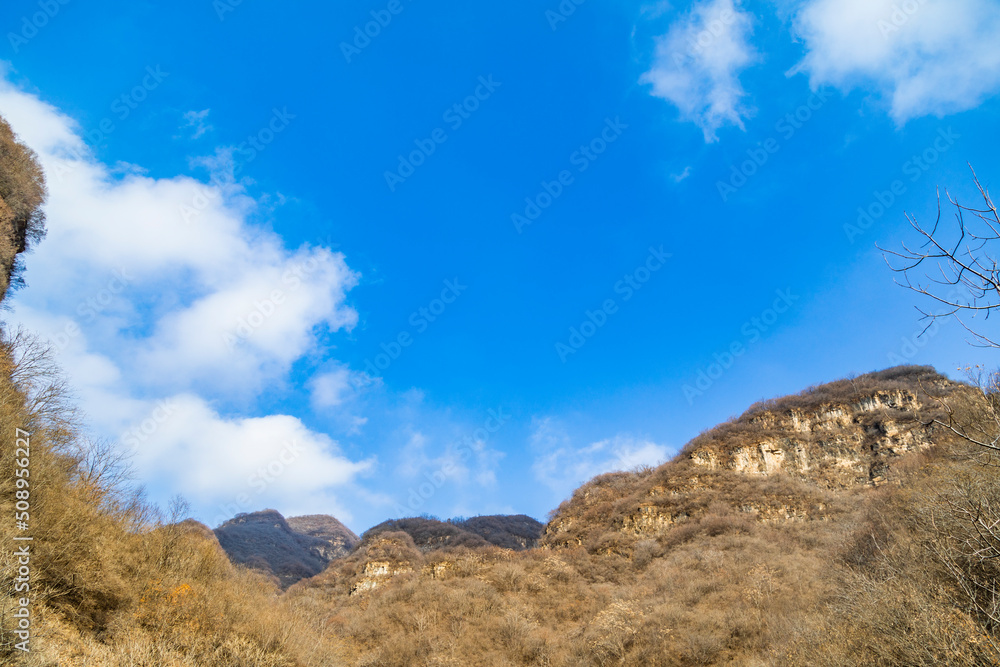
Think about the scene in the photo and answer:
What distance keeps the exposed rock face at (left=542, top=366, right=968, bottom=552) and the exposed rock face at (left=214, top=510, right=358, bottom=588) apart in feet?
159

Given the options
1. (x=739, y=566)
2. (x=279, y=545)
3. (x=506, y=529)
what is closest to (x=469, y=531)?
(x=506, y=529)

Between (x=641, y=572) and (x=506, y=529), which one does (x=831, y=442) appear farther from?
(x=506, y=529)

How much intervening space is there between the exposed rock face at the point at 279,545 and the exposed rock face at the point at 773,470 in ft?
159

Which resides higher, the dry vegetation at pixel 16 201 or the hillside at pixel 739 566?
the dry vegetation at pixel 16 201

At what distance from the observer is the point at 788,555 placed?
113ft

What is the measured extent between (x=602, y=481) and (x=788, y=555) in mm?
31824

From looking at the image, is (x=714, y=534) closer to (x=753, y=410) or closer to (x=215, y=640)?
(x=753, y=410)

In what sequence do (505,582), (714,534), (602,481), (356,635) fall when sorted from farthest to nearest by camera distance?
(602,481)
(714,534)
(505,582)
(356,635)

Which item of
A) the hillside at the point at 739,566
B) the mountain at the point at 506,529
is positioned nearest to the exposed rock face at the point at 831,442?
the hillside at the point at 739,566

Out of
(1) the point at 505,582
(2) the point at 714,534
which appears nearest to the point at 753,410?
(2) the point at 714,534

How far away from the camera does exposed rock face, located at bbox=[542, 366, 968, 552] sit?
154ft

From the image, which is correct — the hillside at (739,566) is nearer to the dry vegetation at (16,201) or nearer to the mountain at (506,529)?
the mountain at (506,529)

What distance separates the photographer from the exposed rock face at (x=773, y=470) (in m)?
47.1

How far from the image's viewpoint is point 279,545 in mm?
92375
